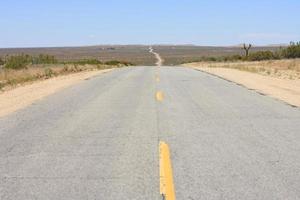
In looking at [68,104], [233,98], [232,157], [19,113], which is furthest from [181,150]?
[233,98]

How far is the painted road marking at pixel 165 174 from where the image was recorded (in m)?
6.16

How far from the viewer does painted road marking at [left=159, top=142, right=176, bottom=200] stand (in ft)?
20.2

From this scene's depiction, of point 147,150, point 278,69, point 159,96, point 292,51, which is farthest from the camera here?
point 292,51

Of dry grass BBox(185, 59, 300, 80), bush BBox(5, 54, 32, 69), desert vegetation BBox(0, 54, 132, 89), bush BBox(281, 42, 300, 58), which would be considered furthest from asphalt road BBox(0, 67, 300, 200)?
bush BBox(281, 42, 300, 58)

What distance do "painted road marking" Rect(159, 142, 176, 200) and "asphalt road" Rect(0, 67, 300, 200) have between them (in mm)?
78

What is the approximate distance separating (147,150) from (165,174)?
65.9 inches

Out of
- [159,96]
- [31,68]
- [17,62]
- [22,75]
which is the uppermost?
[159,96]

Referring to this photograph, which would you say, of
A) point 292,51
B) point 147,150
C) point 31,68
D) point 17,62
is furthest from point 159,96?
point 292,51

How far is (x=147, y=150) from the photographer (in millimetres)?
8695

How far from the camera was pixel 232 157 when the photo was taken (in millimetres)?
8125

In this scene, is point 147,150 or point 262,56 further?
point 262,56

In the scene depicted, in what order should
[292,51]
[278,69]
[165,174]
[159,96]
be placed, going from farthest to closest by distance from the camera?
[292,51] → [278,69] → [159,96] → [165,174]

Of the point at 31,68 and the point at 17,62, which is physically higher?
the point at 31,68

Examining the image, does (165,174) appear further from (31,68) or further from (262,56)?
(262,56)
